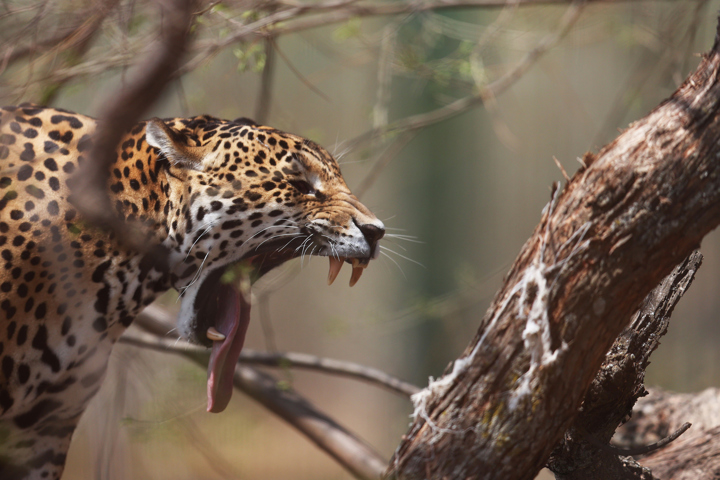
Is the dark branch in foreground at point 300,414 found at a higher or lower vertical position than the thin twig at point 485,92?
lower

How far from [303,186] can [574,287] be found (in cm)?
90

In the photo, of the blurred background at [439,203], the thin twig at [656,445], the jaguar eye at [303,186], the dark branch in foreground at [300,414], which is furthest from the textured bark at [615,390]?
the blurred background at [439,203]

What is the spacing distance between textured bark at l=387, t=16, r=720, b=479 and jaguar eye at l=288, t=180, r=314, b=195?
72 cm

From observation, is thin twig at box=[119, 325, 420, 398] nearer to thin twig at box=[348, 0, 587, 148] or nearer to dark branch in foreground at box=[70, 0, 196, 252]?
thin twig at box=[348, 0, 587, 148]

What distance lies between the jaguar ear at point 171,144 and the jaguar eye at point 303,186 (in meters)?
0.30

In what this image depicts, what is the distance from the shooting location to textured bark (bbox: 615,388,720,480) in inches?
85.4

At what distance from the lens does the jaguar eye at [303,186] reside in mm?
1969

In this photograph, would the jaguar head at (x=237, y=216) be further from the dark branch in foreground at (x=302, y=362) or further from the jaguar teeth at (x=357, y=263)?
the dark branch in foreground at (x=302, y=362)

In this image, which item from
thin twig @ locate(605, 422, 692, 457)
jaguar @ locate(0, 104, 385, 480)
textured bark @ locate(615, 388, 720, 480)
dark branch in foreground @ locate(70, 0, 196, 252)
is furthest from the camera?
textured bark @ locate(615, 388, 720, 480)

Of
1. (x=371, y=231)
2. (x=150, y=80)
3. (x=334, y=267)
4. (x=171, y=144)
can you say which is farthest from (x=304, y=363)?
(x=150, y=80)

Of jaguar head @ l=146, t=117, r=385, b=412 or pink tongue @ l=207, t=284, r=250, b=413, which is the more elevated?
jaguar head @ l=146, t=117, r=385, b=412

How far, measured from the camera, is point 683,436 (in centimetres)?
241

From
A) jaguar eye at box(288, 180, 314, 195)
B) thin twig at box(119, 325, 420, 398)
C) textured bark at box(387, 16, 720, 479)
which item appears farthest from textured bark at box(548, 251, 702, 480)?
thin twig at box(119, 325, 420, 398)

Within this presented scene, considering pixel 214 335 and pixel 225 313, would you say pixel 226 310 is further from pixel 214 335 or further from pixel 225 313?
pixel 214 335
